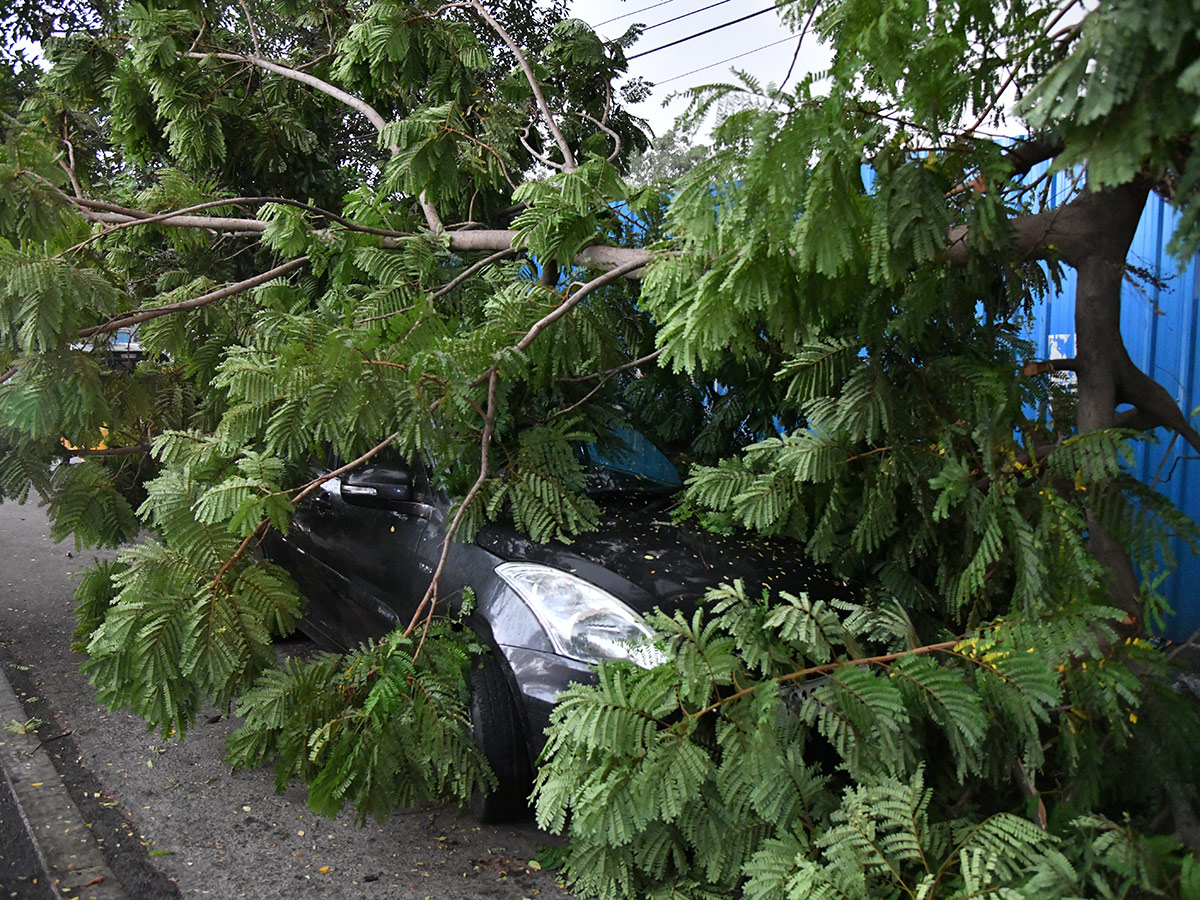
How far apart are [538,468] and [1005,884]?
7.98 ft

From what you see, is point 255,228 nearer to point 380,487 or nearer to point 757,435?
point 380,487

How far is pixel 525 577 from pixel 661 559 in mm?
577

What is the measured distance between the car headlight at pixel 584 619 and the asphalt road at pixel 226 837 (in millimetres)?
903

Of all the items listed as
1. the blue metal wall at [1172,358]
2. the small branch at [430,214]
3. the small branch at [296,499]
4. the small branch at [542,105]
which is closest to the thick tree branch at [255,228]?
the small branch at [430,214]

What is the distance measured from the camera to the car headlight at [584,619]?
3541mm

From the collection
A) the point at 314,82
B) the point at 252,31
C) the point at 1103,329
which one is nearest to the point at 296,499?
the point at 1103,329

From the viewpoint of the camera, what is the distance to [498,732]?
3.78 metres

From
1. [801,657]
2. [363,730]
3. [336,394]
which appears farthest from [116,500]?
[801,657]

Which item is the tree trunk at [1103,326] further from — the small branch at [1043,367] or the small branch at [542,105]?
the small branch at [542,105]

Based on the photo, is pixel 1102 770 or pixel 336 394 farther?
pixel 336 394

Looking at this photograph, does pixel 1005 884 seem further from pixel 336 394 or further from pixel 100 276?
pixel 100 276

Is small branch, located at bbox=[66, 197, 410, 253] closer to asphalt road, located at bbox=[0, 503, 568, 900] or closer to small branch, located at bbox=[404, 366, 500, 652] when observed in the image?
small branch, located at bbox=[404, 366, 500, 652]

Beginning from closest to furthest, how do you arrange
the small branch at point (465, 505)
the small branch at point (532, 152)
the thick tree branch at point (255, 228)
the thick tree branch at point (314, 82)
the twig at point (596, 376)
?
the small branch at point (465, 505) < the twig at point (596, 376) < the thick tree branch at point (255, 228) < the small branch at point (532, 152) < the thick tree branch at point (314, 82)

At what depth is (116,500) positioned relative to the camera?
5.55m
